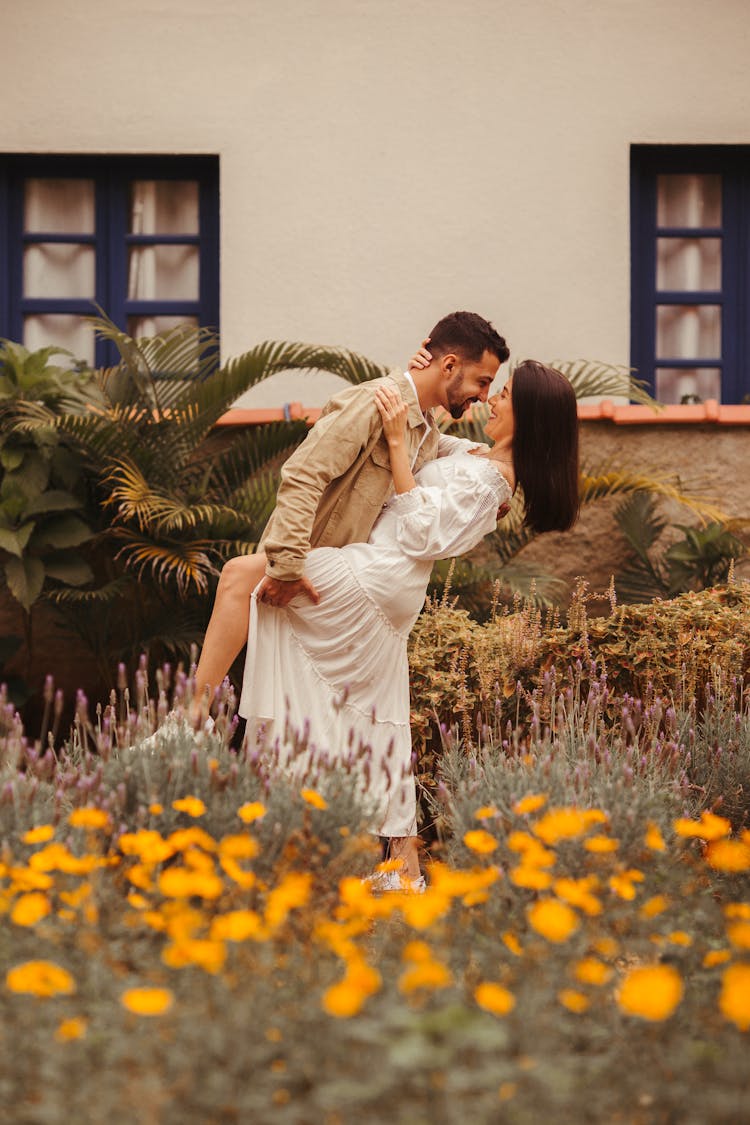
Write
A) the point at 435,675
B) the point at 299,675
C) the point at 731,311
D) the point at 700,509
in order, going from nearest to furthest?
the point at 299,675 < the point at 435,675 < the point at 700,509 < the point at 731,311

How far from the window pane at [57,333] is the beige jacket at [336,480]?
15.8 feet

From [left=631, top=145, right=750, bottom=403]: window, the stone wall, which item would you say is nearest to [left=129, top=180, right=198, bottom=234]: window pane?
[left=631, top=145, right=750, bottom=403]: window

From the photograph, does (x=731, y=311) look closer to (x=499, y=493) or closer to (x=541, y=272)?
(x=541, y=272)

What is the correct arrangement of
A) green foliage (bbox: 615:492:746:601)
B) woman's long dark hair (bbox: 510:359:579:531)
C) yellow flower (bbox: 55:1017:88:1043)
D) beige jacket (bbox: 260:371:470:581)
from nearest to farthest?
yellow flower (bbox: 55:1017:88:1043)
beige jacket (bbox: 260:371:470:581)
woman's long dark hair (bbox: 510:359:579:531)
green foliage (bbox: 615:492:746:601)

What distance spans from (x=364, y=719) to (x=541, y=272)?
4868 millimetres

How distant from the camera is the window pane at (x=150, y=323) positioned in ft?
27.9

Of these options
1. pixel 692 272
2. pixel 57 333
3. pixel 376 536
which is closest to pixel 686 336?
pixel 692 272

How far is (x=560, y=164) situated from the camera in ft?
26.7

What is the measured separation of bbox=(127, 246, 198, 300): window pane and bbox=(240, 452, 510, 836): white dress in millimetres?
4965

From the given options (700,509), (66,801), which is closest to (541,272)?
(700,509)

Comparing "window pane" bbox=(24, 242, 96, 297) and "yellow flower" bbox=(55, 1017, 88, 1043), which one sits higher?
"window pane" bbox=(24, 242, 96, 297)

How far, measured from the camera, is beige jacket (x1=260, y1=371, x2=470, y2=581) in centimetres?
378

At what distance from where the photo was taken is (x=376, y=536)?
13.4 feet

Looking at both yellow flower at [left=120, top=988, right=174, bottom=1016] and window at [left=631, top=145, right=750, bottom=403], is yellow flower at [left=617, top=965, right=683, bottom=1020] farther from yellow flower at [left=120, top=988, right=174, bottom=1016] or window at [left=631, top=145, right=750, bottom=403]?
window at [left=631, top=145, right=750, bottom=403]
